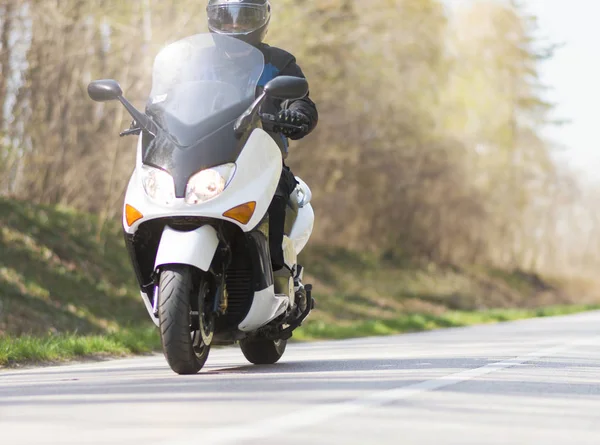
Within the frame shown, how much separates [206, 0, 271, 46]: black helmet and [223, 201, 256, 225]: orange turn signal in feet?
4.83

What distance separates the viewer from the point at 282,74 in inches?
341

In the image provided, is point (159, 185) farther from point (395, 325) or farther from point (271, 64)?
point (395, 325)

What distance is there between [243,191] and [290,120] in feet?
2.09

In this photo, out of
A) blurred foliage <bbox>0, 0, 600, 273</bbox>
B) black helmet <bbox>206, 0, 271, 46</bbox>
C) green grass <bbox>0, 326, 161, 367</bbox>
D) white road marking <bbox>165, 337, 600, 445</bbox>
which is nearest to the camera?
white road marking <bbox>165, 337, 600, 445</bbox>

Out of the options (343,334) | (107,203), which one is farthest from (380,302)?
(343,334)

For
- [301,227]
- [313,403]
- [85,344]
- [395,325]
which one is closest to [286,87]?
[301,227]

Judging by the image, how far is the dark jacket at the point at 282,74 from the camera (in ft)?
27.6

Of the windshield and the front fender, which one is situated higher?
the windshield

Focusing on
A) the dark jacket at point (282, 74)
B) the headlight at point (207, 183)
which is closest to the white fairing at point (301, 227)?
the dark jacket at point (282, 74)

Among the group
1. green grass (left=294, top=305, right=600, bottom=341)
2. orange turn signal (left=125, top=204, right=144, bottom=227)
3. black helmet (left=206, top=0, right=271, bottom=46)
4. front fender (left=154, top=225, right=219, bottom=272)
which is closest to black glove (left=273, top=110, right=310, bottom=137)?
black helmet (left=206, top=0, right=271, bottom=46)

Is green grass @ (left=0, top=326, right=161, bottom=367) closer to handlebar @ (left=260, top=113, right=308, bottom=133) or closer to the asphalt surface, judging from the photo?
the asphalt surface

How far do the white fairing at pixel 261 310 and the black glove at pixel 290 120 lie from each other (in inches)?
38.3

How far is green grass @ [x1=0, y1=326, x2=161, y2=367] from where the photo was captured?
32.3 ft

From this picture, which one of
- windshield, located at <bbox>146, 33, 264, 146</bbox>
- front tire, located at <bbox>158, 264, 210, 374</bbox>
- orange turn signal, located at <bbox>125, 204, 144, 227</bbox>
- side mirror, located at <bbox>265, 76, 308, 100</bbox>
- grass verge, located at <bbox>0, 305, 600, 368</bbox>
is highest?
side mirror, located at <bbox>265, 76, 308, 100</bbox>
